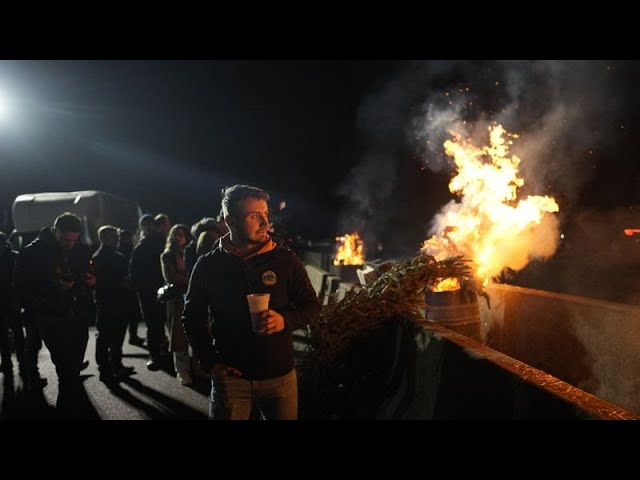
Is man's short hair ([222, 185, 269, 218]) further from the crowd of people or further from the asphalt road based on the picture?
the asphalt road

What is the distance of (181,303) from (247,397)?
3969mm

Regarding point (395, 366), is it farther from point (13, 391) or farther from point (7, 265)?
point (7, 265)

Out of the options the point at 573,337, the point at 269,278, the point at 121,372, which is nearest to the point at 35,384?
the point at 121,372

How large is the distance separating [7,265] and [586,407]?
7.75 metres

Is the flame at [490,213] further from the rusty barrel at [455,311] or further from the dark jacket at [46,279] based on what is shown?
the dark jacket at [46,279]

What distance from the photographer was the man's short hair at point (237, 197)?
280cm

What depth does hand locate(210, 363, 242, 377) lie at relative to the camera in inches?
107

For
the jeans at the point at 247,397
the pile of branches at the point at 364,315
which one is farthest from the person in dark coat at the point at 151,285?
the jeans at the point at 247,397

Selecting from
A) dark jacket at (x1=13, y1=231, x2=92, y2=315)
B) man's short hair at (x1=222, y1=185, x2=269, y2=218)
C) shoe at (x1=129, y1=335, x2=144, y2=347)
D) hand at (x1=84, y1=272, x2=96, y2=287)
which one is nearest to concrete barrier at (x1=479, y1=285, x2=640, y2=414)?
man's short hair at (x1=222, y1=185, x2=269, y2=218)

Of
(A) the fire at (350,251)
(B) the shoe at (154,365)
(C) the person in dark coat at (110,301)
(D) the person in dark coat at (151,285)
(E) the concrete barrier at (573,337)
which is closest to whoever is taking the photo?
(E) the concrete barrier at (573,337)

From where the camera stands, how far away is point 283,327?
2625 millimetres

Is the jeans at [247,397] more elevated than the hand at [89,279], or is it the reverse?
the hand at [89,279]

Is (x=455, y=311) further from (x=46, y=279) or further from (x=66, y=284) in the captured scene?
(x=46, y=279)

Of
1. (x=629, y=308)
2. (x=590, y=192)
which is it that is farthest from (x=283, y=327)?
(x=590, y=192)
